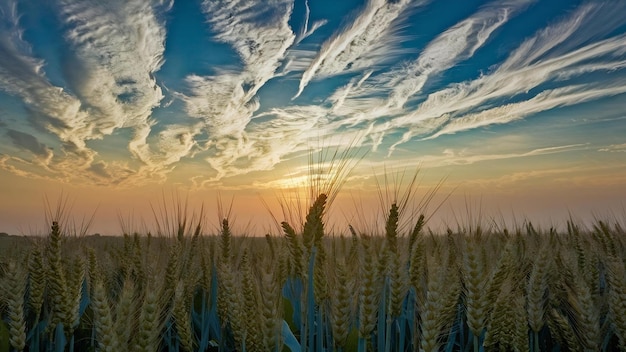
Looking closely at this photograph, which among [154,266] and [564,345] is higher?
[154,266]

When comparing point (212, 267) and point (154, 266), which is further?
point (212, 267)

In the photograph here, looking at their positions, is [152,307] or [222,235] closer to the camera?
[152,307]

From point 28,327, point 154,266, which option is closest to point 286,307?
point 154,266

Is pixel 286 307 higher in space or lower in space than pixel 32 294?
lower

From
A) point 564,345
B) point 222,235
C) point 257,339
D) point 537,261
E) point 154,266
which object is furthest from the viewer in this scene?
point 222,235

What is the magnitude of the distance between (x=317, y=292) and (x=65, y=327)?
5.07ft

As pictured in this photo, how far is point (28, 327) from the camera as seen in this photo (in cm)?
451

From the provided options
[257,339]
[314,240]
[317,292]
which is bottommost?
[257,339]

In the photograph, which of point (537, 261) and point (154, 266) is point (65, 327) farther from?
point (537, 261)

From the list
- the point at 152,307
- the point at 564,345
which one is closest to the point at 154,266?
the point at 152,307

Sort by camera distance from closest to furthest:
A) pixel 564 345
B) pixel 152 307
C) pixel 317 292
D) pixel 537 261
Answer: pixel 152 307 < pixel 317 292 < pixel 537 261 < pixel 564 345

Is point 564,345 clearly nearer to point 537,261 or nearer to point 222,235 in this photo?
point 537,261

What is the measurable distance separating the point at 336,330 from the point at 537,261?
185 centimetres

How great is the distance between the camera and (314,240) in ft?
9.32
